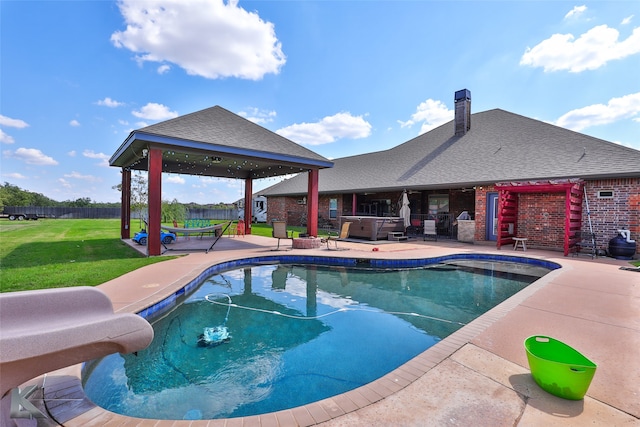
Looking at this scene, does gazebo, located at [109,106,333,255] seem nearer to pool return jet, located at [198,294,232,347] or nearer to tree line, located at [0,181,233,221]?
tree line, located at [0,181,233,221]

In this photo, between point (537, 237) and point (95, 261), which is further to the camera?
point (537, 237)

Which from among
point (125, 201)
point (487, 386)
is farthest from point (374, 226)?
point (487, 386)

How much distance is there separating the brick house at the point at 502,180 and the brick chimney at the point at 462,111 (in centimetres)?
5

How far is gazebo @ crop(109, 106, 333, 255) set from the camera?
8.72m

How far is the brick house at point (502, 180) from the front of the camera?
10.2 meters

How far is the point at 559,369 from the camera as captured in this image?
2211 mm

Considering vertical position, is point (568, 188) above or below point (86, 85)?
below

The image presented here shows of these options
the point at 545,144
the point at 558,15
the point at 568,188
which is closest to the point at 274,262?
the point at 568,188

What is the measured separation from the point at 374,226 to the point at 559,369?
1171 centimetres

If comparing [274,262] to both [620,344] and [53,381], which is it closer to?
[53,381]

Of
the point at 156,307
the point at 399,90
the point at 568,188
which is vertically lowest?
the point at 156,307

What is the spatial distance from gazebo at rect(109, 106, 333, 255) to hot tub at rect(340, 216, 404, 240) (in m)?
2.89

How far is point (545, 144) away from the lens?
43.3 feet

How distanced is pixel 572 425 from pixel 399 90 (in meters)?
14.4
